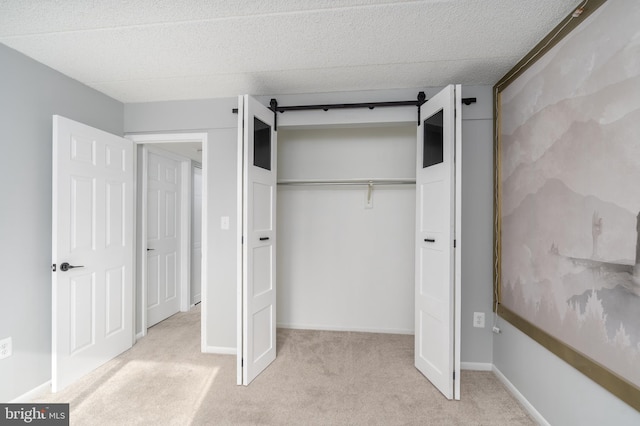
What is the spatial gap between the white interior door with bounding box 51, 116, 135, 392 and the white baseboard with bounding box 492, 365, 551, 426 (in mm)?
3243

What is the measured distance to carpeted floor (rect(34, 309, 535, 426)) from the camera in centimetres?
183

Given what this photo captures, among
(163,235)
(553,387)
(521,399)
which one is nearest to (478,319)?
(521,399)

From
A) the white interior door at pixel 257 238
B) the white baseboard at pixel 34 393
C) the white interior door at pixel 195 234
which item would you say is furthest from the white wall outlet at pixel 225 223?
the white baseboard at pixel 34 393

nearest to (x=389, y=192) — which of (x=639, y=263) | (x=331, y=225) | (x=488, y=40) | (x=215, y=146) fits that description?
(x=331, y=225)

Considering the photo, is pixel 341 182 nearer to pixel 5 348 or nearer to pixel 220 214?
pixel 220 214

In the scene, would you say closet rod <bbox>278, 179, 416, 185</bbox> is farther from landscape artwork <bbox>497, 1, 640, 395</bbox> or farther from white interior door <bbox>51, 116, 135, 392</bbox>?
white interior door <bbox>51, 116, 135, 392</bbox>

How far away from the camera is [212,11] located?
1.58 metres

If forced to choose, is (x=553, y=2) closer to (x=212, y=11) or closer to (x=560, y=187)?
(x=560, y=187)

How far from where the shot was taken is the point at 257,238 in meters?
2.31

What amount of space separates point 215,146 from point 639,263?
2.94 m

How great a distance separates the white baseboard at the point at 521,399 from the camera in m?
1.77

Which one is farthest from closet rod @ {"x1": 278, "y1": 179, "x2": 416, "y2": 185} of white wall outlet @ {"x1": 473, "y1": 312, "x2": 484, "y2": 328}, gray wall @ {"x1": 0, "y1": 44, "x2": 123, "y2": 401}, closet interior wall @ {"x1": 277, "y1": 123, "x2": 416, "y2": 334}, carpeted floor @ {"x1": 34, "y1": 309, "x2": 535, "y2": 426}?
gray wall @ {"x1": 0, "y1": 44, "x2": 123, "y2": 401}

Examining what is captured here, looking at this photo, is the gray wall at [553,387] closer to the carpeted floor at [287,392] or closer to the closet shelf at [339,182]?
the carpeted floor at [287,392]
